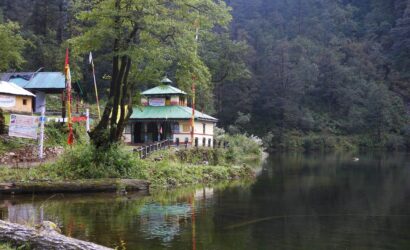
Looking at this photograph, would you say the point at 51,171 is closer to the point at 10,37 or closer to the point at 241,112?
the point at 10,37

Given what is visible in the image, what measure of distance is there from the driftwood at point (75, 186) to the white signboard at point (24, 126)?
470 centimetres

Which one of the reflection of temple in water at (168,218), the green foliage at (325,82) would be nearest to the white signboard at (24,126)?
the reflection of temple in water at (168,218)

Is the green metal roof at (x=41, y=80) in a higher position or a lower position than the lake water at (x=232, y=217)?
higher

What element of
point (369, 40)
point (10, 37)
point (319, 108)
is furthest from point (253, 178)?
point (369, 40)

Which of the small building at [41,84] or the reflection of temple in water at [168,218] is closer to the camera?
the reflection of temple in water at [168,218]

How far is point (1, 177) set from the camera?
2350 cm

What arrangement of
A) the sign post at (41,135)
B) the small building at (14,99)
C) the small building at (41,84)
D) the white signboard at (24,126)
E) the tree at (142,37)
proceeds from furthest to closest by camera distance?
the small building at (41,84) → the small building at (14,99) → the sign post at (41,135) → the white signboard at (24,126) → the tree at (142,37)

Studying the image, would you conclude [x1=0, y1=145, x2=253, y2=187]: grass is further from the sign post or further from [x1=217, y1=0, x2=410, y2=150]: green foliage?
[x1=217, y1=0, x2=410, y2=150]: green foliage

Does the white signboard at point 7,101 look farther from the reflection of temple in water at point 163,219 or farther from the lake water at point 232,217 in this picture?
the reflection of temple in water at point 163,219

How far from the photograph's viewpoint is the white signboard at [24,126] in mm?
26881

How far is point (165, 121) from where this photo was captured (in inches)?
1976

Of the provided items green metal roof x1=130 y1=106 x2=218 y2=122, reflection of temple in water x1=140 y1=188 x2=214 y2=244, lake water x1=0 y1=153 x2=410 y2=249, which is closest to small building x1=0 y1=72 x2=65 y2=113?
green metal roof x1=130 y1=106 x2=218 y2=122

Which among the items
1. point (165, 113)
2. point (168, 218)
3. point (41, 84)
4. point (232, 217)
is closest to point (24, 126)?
point (168, 218)

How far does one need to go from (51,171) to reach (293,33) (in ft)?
363
